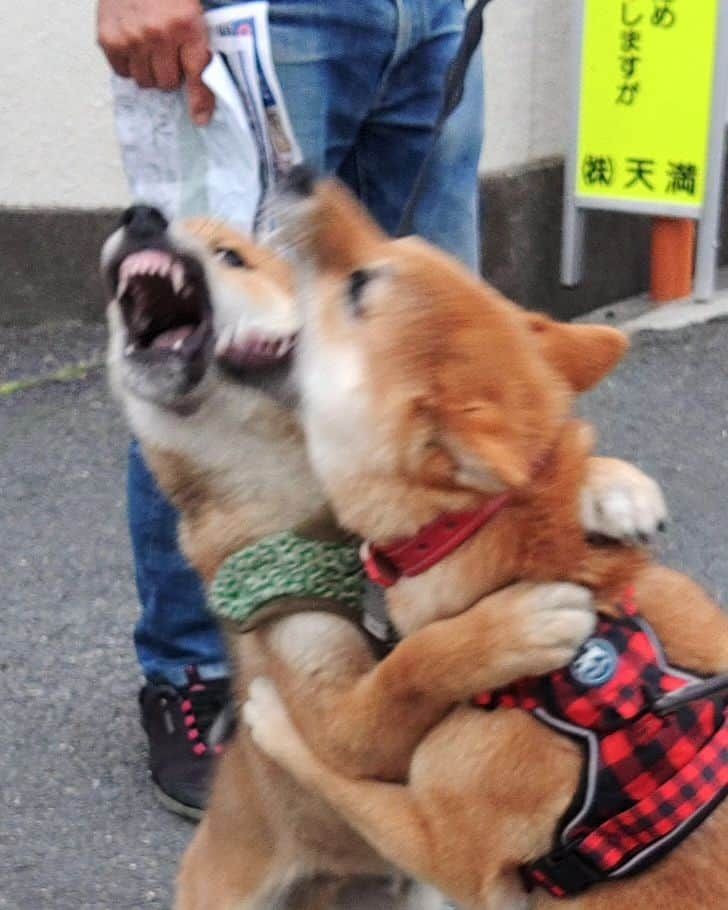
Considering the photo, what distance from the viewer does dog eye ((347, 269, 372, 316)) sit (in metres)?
2.00

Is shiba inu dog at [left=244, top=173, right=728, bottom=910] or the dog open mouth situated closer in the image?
shiba inu dog at [left=244, top=173, right=728, bottom=910]

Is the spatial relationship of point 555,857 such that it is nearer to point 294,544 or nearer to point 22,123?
point 294,544

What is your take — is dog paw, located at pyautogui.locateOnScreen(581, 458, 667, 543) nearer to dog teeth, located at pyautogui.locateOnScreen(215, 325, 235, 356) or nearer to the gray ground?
dog teeth, located at pyautogui.locateOnScreen(215, 325, 235, 356)

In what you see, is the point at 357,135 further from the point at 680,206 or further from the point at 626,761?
the point at 680,206

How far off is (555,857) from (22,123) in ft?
14.0

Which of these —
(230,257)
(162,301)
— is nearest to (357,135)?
(230,257)

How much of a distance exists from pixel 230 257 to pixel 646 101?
11.2ft

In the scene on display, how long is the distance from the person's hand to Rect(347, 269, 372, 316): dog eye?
0.63m

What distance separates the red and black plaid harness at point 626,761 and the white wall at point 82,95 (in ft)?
13.2

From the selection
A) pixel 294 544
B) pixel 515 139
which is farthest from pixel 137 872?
pixel 515 139

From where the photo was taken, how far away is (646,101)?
17.7 feet

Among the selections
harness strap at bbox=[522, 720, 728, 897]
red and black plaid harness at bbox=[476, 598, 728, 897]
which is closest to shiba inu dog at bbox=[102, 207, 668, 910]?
red and black plaid harness at bbox=[476, 598, 728, 897]

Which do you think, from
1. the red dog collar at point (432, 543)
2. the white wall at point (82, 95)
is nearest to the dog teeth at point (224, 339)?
the red dog collar at point (432, 543)

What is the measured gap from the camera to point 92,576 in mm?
3902
